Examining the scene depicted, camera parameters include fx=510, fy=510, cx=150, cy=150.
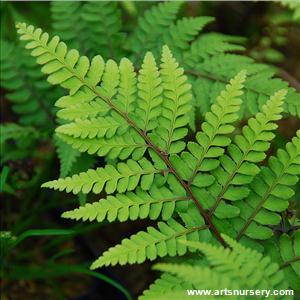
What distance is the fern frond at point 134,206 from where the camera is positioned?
1352 mm

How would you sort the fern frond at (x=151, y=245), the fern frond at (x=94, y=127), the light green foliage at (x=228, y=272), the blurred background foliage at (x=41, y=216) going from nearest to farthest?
the light green foliage at (x=228, y=272)
the fern frond at (x=151, y=245)
the fern frond at (x=94, y=127)
the blurred background foliage at (x=41, y=216)

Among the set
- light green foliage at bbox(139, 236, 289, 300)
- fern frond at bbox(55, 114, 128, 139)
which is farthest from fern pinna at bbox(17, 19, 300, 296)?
light green foliage at bbox(139, 236, 289, 300)

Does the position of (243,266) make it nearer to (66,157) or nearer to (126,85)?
(126,85)

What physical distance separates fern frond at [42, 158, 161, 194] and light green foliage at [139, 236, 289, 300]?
0.90ft

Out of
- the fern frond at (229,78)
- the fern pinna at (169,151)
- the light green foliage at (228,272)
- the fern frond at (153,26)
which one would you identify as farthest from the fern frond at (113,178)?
the fern frond at (153,26)

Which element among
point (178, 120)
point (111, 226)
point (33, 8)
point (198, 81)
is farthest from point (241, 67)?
point (33, 8)

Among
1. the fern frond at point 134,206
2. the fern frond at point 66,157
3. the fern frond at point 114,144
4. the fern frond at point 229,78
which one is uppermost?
the fern frond at point 229,78

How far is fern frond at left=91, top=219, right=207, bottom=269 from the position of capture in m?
1.29

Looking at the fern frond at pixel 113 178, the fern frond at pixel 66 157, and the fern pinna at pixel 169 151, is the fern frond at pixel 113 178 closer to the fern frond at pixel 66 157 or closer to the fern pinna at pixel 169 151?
the fern pinna at pixel 169 151

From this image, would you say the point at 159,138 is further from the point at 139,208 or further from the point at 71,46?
the point at 71,46

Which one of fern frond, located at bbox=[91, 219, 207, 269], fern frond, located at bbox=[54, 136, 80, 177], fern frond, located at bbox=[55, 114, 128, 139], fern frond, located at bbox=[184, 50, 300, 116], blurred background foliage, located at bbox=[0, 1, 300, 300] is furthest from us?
blurred background foliage, located at bbox=[0, 1, 300, 300]

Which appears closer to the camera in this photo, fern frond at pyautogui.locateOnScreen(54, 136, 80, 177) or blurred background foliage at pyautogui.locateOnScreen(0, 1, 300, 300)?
fern frond at pyautogui.locateOnScreen(54, 136, 80, 177)

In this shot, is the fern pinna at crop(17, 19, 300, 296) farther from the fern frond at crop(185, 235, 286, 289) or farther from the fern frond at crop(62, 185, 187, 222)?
the fern frond at crop(185, 235, 286, 289)

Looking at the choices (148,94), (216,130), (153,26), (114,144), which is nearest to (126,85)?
(148,94)
